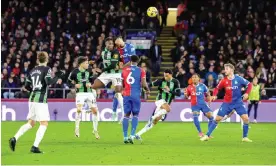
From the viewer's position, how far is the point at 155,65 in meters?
33.7

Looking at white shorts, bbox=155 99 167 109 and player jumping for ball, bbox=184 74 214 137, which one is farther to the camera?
player jumping for ball, bbox=184 74 214 137

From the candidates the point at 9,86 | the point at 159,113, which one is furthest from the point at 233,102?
the point at 9,86

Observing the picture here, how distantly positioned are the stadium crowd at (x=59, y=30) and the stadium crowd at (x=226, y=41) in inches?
81.7

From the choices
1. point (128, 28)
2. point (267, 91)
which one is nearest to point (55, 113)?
point (128, 28)

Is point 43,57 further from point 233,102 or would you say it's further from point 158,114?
point 233,102

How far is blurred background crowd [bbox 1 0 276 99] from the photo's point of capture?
105 ft

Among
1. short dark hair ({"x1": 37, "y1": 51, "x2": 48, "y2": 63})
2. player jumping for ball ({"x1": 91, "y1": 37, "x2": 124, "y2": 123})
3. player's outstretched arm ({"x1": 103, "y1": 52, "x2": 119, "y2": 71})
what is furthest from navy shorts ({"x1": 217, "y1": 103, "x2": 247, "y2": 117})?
short dark hair ({"x1": 37, "y1": 51, "x2": 48, "y2": 63})

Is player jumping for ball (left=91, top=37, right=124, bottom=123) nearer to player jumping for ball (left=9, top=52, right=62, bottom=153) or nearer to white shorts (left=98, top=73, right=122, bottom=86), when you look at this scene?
white shorts (left=98, top=73, right=122, bottom=86)

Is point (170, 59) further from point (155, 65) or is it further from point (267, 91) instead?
point (267, 91)

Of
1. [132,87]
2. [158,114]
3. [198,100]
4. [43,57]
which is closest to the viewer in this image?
[43,57]

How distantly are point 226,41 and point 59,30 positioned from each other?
8446mm

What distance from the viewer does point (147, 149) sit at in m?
16.0

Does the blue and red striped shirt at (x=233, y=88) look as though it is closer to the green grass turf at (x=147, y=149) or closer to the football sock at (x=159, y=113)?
the green grass turf at (x=147, y=149)

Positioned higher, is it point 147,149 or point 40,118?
point 40,118
